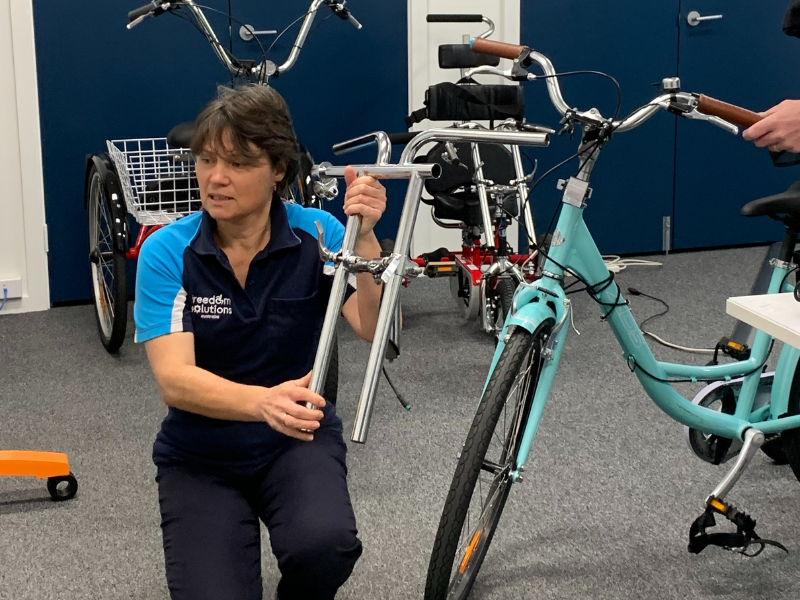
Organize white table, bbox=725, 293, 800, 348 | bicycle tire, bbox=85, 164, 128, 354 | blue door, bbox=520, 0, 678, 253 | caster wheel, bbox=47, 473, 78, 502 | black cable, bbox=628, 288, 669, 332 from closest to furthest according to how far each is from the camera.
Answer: white table, bbox=725, 293, 800, 348 → caster wheel, bbox=47, 473, 78, 502 → bicycle tire, bbox=85, 164, 128, 354 → black cable, bbox=628, 288, 669, 332 → blue door, bbox=520, 0, 678, 253

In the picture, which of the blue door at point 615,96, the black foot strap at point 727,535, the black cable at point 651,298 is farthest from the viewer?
the blue door at point 615,96

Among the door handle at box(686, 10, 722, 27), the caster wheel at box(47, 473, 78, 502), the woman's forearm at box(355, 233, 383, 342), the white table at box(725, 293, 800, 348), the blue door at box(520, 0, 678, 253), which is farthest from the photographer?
the door handle at box(686, 10, 722, 27)

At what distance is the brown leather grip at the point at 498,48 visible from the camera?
1.87 metres

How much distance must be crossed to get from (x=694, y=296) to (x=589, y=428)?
1.52m

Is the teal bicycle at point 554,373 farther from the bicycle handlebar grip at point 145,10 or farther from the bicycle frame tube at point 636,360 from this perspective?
the bicycle handlebar grip at point 145,10

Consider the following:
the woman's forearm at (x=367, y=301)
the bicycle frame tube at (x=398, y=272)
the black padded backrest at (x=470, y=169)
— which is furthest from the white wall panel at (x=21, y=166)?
the bicycle frame tube at (x=398, y=272)

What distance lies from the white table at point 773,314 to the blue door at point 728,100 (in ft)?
11.2

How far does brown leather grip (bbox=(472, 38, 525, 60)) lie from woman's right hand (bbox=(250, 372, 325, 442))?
886 mm

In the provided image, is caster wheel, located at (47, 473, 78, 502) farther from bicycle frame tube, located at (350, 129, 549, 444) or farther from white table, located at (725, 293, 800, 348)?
white table, located at (725, 293, 800, 348)

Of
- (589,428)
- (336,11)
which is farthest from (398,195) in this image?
(589,428)

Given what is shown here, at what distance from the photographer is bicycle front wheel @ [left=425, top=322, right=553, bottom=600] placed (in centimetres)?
155

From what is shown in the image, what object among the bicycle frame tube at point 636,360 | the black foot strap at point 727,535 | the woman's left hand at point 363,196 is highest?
the woman's left hand at point 363,196

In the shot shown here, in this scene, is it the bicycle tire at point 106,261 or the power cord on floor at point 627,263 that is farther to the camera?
the power cord on floor at point 627,263

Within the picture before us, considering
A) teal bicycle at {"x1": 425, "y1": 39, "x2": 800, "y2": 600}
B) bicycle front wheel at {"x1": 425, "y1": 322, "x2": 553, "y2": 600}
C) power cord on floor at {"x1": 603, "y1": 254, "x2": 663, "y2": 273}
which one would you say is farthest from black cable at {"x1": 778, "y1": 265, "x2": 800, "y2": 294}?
power cord on floor at {"x1": 603, "y1": 254, "x2": 663, "y2": 273}
